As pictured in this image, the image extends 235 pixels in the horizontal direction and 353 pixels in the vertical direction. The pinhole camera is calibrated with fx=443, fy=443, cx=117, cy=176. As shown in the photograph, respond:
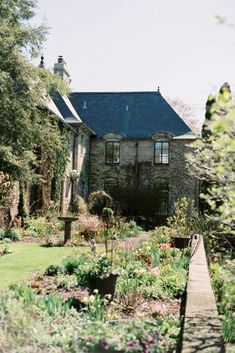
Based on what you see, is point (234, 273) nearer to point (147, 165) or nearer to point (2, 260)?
point (2, 260)

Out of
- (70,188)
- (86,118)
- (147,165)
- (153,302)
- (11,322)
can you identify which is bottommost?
(153,302)

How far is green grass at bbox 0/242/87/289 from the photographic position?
31.7ft

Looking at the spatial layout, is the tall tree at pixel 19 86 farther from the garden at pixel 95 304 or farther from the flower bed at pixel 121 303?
the flower bed at pixel 121 303

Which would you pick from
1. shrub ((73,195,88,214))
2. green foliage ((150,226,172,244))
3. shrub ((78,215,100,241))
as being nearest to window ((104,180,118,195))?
shrub ((73,195,88,214))

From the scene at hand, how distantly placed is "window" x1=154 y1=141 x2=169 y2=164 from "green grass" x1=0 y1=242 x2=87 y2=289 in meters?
16.5

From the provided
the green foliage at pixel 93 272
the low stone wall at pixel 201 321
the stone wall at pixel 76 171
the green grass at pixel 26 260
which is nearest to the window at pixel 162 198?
the stone wall at pixel 76 171

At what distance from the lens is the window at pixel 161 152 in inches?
1222

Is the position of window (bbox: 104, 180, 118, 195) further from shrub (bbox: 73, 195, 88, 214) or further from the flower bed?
the flower bed

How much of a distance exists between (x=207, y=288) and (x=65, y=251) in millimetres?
8758

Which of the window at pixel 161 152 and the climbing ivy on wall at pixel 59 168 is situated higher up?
the window at pixel 161 152

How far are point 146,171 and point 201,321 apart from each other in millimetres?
26759

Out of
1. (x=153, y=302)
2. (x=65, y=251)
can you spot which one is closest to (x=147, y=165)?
(x=65, y=251)

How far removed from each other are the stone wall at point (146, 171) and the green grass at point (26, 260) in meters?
15.7

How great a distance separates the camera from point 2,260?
12.0 metres
